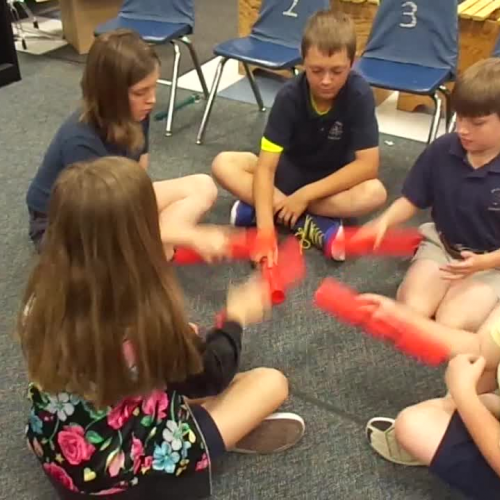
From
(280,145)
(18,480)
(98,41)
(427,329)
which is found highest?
(98,41)

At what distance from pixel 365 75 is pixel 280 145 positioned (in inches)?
20.9

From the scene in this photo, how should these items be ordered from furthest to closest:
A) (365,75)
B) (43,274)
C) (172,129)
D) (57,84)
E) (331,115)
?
(57,84) < (172,129) < (365,75) < (331,115) < (43,274)

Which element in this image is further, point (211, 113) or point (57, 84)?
point (57, 84)

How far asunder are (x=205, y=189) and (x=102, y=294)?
1.07 m

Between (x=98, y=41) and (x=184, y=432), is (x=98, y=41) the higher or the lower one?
the higher one

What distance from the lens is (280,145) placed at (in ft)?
6.67

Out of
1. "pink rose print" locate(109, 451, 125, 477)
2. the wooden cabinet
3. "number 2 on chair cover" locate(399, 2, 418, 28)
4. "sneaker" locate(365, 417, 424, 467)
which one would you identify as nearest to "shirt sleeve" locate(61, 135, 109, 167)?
"pink rose print" locate(109, 451, 125, 477)

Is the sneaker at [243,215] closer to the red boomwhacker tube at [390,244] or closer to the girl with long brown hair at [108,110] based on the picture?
the red boomwhacker tube at [390,244]

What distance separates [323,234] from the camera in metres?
2.06

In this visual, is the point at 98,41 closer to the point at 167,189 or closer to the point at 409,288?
the point at 167,189

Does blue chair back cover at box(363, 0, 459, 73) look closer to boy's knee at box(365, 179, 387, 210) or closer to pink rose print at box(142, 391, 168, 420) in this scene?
boy's knee at box(365, 179, 387, 210)

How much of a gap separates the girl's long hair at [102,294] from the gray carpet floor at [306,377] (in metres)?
0.43

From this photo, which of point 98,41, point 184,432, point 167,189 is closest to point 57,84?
point 167,189

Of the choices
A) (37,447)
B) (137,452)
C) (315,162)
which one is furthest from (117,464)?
(315,162)
